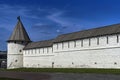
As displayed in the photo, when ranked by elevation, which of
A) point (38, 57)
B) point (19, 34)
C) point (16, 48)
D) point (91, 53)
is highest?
point (19, 34)

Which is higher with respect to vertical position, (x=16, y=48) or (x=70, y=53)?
(x=16, y=48)

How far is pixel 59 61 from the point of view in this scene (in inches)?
1702

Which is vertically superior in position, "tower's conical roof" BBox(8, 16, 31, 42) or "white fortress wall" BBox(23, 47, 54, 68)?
"tower's conical roof" BBox(8, 16, 31, 42)

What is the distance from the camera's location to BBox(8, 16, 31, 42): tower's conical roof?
55728 millimetres

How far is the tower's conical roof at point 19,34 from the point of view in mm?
55728

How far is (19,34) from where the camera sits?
56156mm

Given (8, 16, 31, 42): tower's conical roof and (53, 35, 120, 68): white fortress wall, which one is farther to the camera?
(8, 16, 31, 42): tower's conical roof

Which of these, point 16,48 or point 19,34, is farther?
point 19,34

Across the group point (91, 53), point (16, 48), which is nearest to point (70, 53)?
point (91, 53)

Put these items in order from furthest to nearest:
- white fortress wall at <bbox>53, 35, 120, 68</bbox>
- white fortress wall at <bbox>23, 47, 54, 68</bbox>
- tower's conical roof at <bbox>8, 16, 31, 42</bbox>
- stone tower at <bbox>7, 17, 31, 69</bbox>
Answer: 1. tower's conical roof at <bbox>8, 16, 31, 42</bbox>
2. stone tower at <bbox>7, 17, 31, 69</bbox>
3. white fortress wall at <bbox>23, 47, 54, 68</bbox>
4. white fortress wall at <bbox>53, 35, 120, 68</bbox>

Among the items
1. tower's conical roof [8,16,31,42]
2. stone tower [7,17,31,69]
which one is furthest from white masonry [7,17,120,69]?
tower's conical roof [8,16,31,42]

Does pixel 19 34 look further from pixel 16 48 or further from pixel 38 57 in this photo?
pixel 38 57

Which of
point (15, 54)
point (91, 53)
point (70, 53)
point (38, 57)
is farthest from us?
point (15, 54)

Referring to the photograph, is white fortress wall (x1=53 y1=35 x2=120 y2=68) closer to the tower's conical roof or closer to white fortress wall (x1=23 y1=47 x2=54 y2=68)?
white fortress wall (x1=23 y1=47 x2=54 y2=68)
